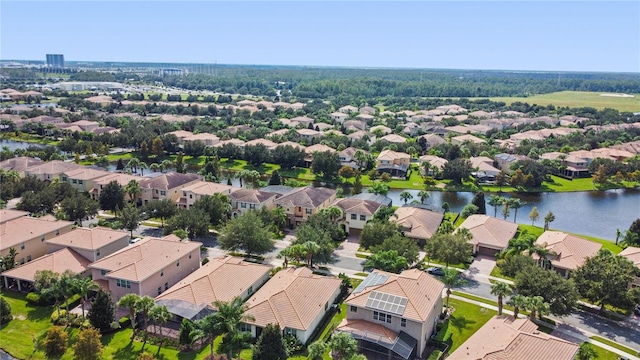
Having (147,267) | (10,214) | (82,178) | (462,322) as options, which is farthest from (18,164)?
(462,322)

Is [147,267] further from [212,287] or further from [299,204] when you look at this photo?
[299,204]

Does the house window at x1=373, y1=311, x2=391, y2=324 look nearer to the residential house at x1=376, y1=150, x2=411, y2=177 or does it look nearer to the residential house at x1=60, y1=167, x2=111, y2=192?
the residential house at x1=60, y1=167, x2=111, y2=192

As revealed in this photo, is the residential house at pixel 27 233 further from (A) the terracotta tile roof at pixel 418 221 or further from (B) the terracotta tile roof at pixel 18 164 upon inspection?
(A) the terracotta tile roof at pixel 418 221

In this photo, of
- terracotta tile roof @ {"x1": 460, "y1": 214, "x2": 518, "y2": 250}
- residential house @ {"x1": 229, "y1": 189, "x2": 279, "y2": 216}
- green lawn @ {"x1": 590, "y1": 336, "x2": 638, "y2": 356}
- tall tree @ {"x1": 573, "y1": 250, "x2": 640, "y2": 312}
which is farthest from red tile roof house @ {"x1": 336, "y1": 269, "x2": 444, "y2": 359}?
residential house @ {"x1": 229, "y1": 189, "x2": 279, "y2": 216}

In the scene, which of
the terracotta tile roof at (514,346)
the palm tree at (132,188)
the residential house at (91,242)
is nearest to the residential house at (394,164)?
the palm tree at (132,188)

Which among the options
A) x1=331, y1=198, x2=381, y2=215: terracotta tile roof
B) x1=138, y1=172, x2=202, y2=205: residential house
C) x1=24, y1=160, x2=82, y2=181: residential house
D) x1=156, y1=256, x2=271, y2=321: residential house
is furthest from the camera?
x1=24, y1=160, x2=82, y2=181: residential house

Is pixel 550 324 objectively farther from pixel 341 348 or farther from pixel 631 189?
pixel 631 189
